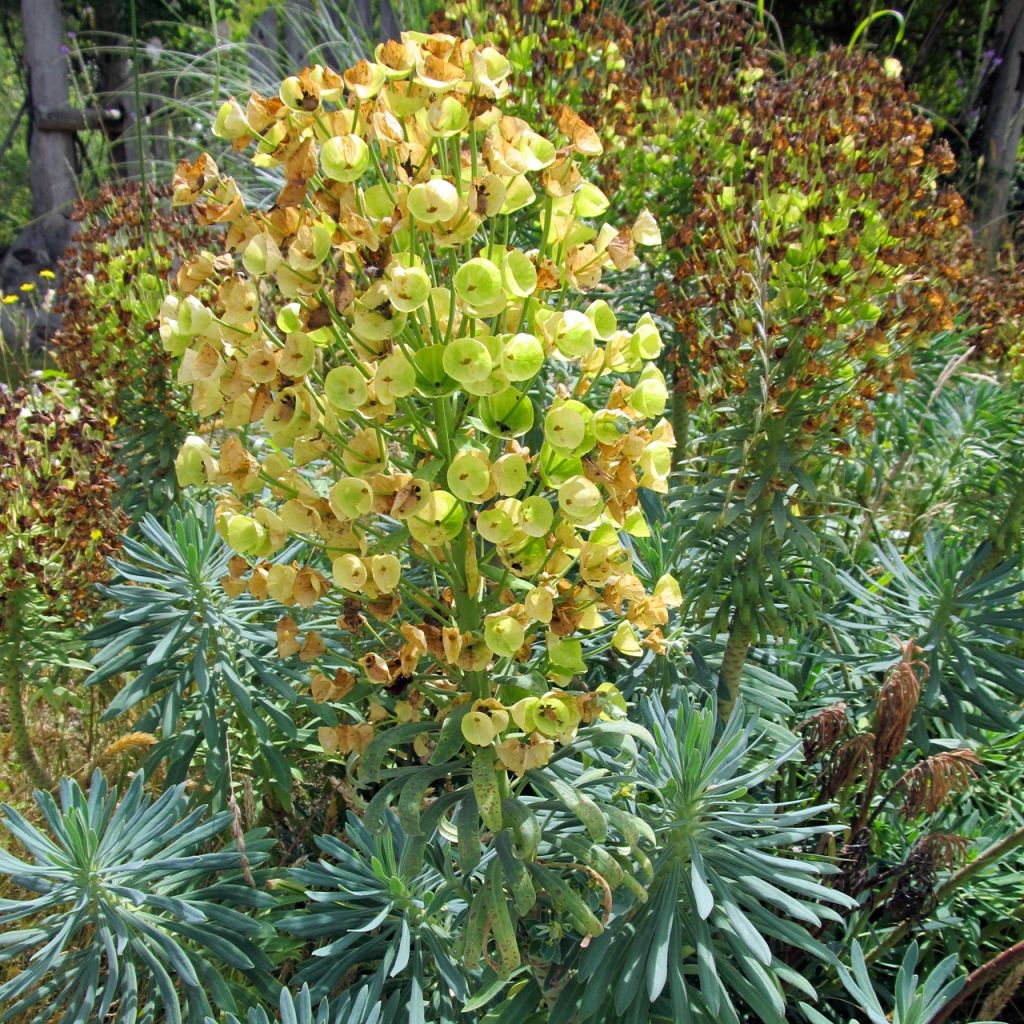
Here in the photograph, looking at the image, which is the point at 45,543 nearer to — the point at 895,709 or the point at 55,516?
the point at 55,516

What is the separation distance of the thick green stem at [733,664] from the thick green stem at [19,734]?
154cm

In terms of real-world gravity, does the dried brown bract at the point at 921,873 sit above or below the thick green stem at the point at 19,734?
above

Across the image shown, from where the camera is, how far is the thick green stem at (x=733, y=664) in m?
1.90

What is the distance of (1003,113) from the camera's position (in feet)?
19.7

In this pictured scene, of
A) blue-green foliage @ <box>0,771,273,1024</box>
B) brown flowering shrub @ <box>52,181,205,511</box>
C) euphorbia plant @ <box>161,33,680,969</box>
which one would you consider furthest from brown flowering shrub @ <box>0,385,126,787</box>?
euphorbia plant @ <box>161,33,680,969</box>

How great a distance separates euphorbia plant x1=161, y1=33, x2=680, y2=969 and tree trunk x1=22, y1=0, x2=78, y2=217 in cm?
672

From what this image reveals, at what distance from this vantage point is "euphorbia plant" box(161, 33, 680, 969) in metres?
1.05

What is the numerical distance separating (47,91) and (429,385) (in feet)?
24.7

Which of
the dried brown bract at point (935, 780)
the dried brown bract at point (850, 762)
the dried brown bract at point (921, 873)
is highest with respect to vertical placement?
the dried brown bract at point (935, 780)

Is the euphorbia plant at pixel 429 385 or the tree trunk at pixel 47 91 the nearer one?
the euphorbia plant at pixel 429 385

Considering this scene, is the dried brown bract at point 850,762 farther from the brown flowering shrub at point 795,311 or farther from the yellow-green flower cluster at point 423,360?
the yellow-green flower cluster at point 423,360

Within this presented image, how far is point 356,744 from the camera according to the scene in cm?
124

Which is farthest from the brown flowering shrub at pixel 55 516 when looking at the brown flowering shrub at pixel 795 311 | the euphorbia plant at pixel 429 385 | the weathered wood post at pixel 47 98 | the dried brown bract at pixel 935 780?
the weathered wood post at pixel 47 98

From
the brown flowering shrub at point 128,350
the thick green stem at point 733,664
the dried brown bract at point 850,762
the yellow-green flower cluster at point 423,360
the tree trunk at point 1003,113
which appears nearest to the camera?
the yellow-green flower cluster at point 423,360
